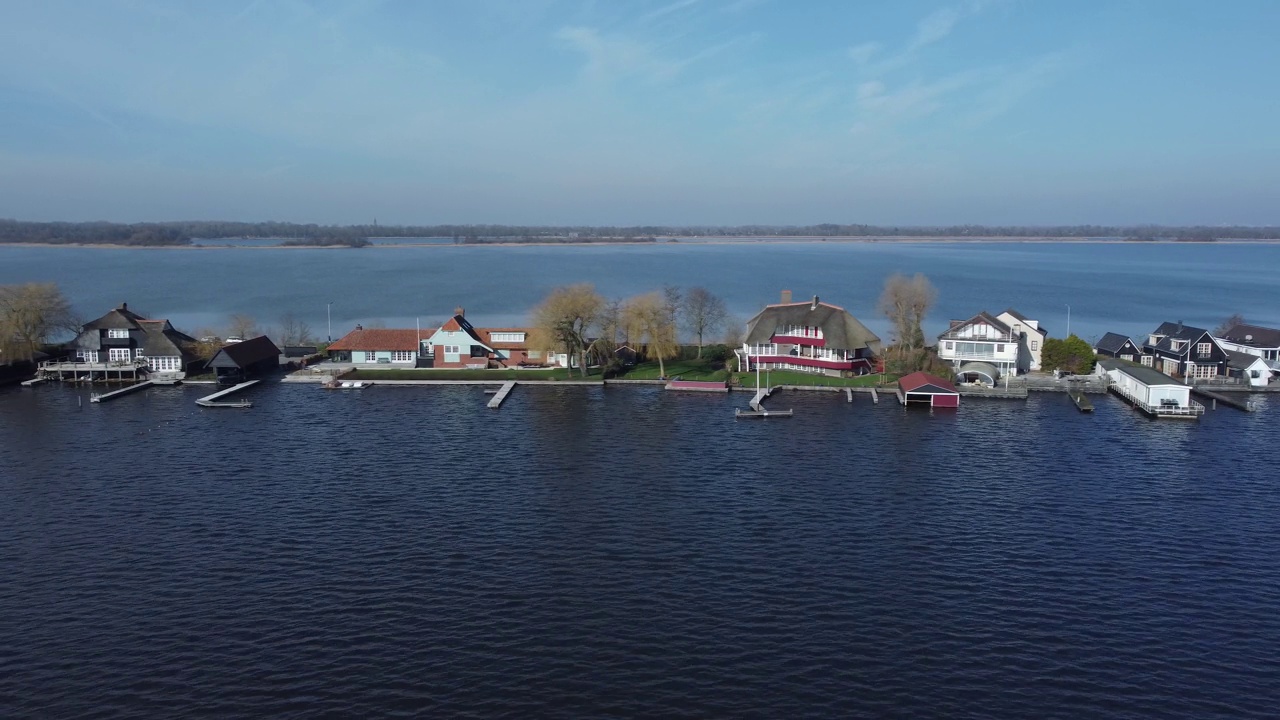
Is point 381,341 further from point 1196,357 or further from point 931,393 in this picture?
point 1196,357

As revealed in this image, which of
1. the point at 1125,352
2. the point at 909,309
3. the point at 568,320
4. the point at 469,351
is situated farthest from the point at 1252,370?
the point at 469,351

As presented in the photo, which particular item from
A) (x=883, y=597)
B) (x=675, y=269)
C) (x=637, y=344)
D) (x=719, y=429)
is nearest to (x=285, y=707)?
(x=883, y=597)

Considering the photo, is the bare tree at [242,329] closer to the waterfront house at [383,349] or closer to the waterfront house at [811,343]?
the waterfront house at [383,349]

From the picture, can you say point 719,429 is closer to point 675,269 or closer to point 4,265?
point 675,269

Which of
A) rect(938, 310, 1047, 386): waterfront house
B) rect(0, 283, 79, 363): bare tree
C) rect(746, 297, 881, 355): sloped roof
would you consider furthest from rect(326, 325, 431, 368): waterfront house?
rect(938, 310, 1047, 386): waterfront house

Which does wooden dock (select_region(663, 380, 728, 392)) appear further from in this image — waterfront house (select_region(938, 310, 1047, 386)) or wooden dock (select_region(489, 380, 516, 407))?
waterfront house (select_region(938, 310, 1047, 386))

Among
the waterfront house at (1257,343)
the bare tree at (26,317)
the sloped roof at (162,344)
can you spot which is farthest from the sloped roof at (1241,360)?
the bare tree at (26,317)
